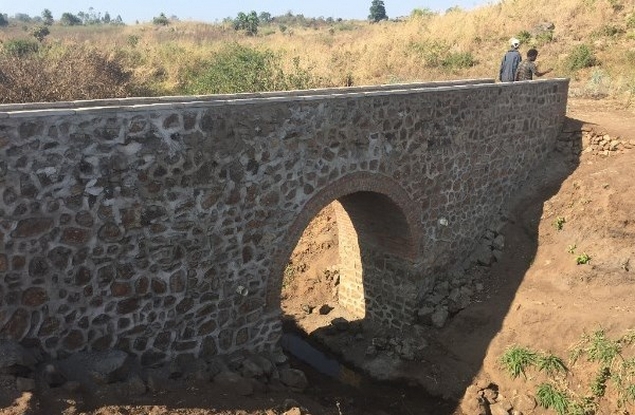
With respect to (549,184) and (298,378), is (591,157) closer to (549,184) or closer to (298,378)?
(549,184)

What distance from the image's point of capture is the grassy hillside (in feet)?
49.5

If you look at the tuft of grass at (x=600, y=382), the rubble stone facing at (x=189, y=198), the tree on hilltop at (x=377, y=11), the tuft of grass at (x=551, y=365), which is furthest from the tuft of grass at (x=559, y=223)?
the tree on hilltop at (x=377, y=11)

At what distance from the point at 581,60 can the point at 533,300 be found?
11.8 meters

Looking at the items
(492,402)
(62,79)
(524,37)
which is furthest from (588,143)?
(62,79)

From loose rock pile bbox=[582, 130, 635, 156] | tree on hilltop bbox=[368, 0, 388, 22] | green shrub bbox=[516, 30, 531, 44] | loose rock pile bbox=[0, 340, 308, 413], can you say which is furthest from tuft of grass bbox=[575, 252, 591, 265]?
tree on hilltop bbox=[368, 0, 388, 22]

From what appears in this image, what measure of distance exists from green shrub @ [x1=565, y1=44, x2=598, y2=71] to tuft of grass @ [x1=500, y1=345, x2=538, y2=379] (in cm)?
1269

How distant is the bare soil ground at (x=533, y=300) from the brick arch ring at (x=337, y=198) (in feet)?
5.14

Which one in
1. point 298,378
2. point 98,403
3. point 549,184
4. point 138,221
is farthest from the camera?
point 549,184

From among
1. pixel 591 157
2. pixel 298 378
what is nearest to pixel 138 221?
pixel 298 378

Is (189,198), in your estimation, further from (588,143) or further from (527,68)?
(588,143)

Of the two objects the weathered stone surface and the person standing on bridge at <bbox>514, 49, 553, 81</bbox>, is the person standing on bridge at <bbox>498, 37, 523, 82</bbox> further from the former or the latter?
the weathered stone surface

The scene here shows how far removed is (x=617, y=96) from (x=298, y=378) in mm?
13278

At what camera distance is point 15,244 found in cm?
542

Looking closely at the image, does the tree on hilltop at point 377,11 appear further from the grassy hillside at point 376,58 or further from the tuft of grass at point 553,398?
the tuft of grass at point 553,398
